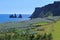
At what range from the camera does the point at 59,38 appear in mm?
31906

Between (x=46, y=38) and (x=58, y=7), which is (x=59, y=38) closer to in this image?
(x=46, y=38)

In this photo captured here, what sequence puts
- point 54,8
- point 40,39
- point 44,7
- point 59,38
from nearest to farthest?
point 40,39 → point 59,38 → point 54,8 → point 44,7

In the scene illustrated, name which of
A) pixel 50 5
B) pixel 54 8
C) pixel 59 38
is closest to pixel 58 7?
pixel 54 8

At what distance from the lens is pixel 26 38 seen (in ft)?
93.6

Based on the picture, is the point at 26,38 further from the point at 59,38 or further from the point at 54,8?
the point at 54,8

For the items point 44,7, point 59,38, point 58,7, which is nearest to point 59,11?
point 58,7

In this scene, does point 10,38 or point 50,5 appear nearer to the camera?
point 10,38

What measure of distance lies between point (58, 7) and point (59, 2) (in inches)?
300

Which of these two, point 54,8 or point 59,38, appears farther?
point 54,8

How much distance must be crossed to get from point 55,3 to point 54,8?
4.48 meters

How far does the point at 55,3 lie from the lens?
377 feet

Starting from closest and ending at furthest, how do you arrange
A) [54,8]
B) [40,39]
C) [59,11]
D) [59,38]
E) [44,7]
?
[40,39] → [59,38] → [59,11] → [54,8] → [44,7]

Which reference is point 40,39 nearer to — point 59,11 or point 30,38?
point 30,38

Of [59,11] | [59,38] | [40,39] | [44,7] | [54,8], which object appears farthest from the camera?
[44,7]
